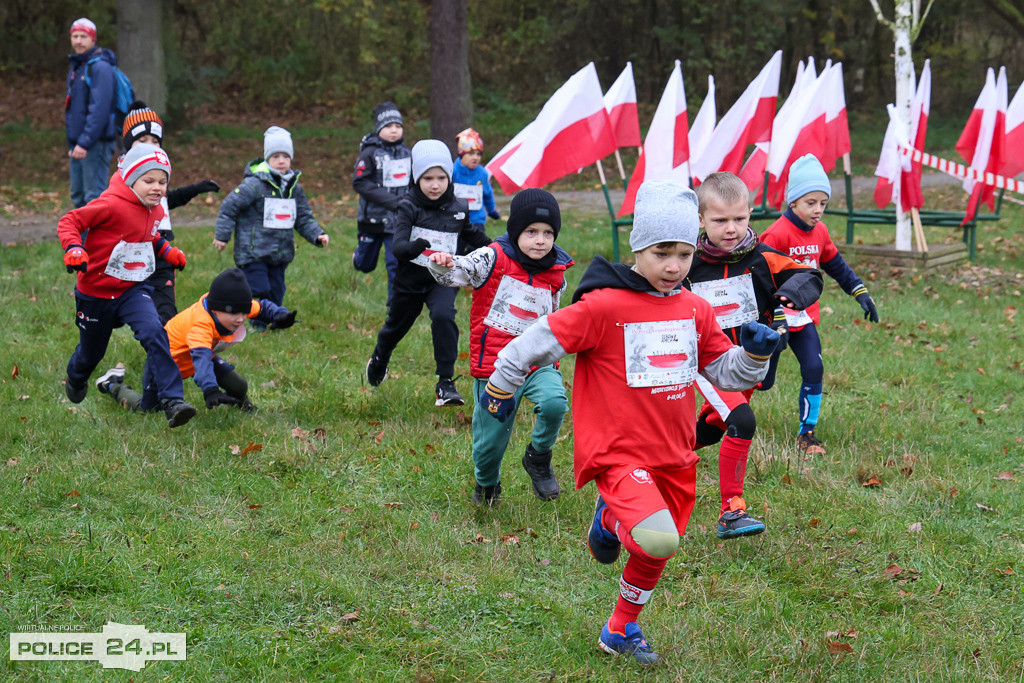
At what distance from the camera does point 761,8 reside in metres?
28.3

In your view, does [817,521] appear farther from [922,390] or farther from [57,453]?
[57,453]

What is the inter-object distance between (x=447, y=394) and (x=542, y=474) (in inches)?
73.1

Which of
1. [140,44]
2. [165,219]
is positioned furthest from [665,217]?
[140,44]

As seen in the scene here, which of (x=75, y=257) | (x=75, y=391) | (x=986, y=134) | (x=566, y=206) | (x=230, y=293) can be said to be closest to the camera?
(x=75, y=257)

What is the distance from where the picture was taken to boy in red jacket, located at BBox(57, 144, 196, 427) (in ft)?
20.6

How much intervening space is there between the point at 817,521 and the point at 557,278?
197 centimetres

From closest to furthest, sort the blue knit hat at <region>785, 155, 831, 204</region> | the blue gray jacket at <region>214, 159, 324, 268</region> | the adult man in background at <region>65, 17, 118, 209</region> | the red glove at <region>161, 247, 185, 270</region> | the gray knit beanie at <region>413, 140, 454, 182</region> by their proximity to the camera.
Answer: the blue knit hat at <region>785, 155, 831, 204</region> < the red glove at <region>161, 247, 185, 270</region> < the gray knit beanie at <region>413, 140, 454, 182</region> < the blue gray jacket at <region>214, 159, 324, 268</region> < the adult man in background at <region>65, 17, 118, 209</region>

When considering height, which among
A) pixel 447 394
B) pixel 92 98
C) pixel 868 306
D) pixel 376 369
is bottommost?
pixel 447 394

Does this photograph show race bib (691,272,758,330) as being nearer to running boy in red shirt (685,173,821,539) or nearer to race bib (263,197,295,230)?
running boy in red shirt (685,173,821,539)

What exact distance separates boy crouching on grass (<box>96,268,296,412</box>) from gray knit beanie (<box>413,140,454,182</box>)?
1.43 meters

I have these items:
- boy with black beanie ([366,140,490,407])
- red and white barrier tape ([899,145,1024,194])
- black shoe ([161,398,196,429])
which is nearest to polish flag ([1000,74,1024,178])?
red and white barrier tape ([899,145,1024,194])

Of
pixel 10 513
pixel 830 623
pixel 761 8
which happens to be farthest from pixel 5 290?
pixel 761 8

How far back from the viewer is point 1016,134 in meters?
13.0

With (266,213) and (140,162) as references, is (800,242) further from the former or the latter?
(266,213)
